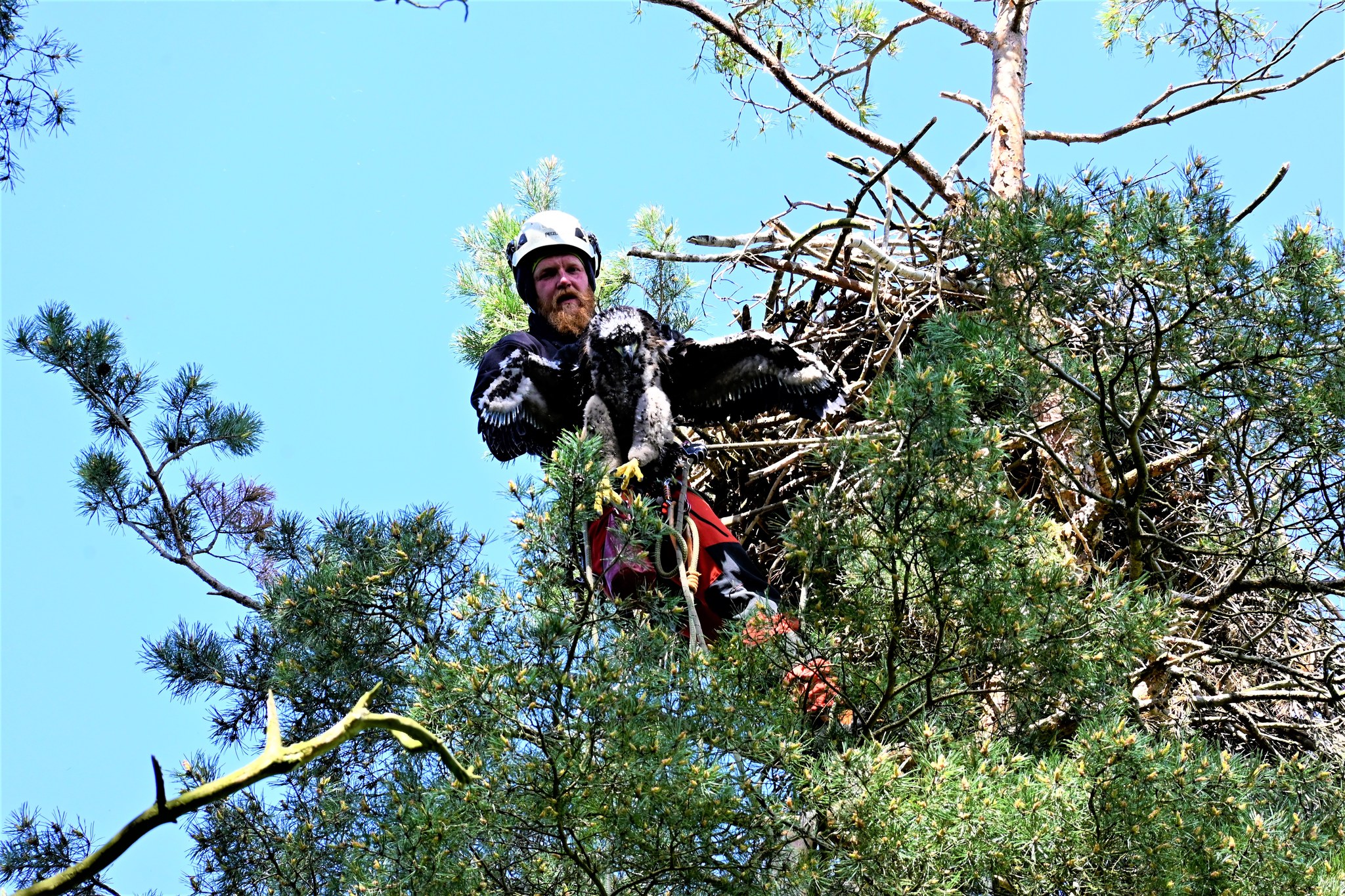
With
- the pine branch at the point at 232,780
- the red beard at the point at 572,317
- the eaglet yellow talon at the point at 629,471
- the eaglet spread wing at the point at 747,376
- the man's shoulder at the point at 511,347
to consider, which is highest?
the red beard at the point at 572,317

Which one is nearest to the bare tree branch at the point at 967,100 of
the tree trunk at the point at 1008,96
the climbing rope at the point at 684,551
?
the tree trunk at the point at 1008,96

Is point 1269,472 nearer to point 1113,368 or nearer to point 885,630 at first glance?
point 1113,368

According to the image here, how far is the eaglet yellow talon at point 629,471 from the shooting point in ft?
13.3

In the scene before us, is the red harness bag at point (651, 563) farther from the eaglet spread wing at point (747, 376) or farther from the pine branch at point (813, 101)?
the pine branch at point (813, 101)

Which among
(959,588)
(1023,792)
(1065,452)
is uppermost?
(1065,452)

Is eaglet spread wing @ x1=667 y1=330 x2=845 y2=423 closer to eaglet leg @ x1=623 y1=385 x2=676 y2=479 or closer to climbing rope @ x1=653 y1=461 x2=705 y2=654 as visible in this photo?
eaglet leg @ x1=623 y1=385 x2=676 y2=479

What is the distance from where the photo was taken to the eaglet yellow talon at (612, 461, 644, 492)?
159 inches

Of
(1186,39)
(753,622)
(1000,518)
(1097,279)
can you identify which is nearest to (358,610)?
(753,622)

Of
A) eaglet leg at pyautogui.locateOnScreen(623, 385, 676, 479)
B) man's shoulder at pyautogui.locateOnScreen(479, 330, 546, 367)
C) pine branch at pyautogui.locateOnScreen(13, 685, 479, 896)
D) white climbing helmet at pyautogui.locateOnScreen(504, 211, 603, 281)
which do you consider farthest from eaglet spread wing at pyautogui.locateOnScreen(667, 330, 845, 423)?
pine branch at pyautogui.locateOnScreen(13, 685, 479, 896)

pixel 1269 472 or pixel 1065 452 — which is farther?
pixel 1065 452

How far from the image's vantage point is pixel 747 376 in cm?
458

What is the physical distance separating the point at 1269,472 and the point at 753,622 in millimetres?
2041

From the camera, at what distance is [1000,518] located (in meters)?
3.37

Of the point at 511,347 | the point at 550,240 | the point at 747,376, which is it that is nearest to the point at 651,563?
the point at 747,376
